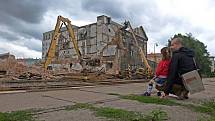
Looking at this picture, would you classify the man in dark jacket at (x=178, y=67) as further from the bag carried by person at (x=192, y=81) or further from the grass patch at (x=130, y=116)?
the grass patch at (x=130, y=116)

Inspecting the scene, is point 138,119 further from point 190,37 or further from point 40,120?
point 190,37

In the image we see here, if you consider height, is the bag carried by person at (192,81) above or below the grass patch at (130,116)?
above

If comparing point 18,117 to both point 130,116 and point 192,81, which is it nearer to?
point 130,116

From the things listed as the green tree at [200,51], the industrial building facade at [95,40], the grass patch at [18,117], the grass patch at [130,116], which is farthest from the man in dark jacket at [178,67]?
the green tree at [200,51]

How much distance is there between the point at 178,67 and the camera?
225 inches

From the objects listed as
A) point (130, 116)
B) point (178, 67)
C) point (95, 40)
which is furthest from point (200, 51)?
point (130, 116)

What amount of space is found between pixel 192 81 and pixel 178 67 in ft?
1.39

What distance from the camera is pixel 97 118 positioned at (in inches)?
127

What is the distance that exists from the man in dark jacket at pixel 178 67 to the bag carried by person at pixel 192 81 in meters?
0.13

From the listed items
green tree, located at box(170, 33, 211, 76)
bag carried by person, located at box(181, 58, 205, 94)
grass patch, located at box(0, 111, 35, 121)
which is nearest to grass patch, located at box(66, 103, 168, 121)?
grass patch, located at box(0, 111, 35, 121)

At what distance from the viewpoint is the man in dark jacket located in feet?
18.6

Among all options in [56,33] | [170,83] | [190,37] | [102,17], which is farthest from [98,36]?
[170,83]

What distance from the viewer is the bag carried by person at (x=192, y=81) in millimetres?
5551

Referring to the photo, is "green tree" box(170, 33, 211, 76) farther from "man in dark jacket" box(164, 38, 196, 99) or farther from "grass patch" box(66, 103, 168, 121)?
"grass patch" box(66, 103, 168, 121)
